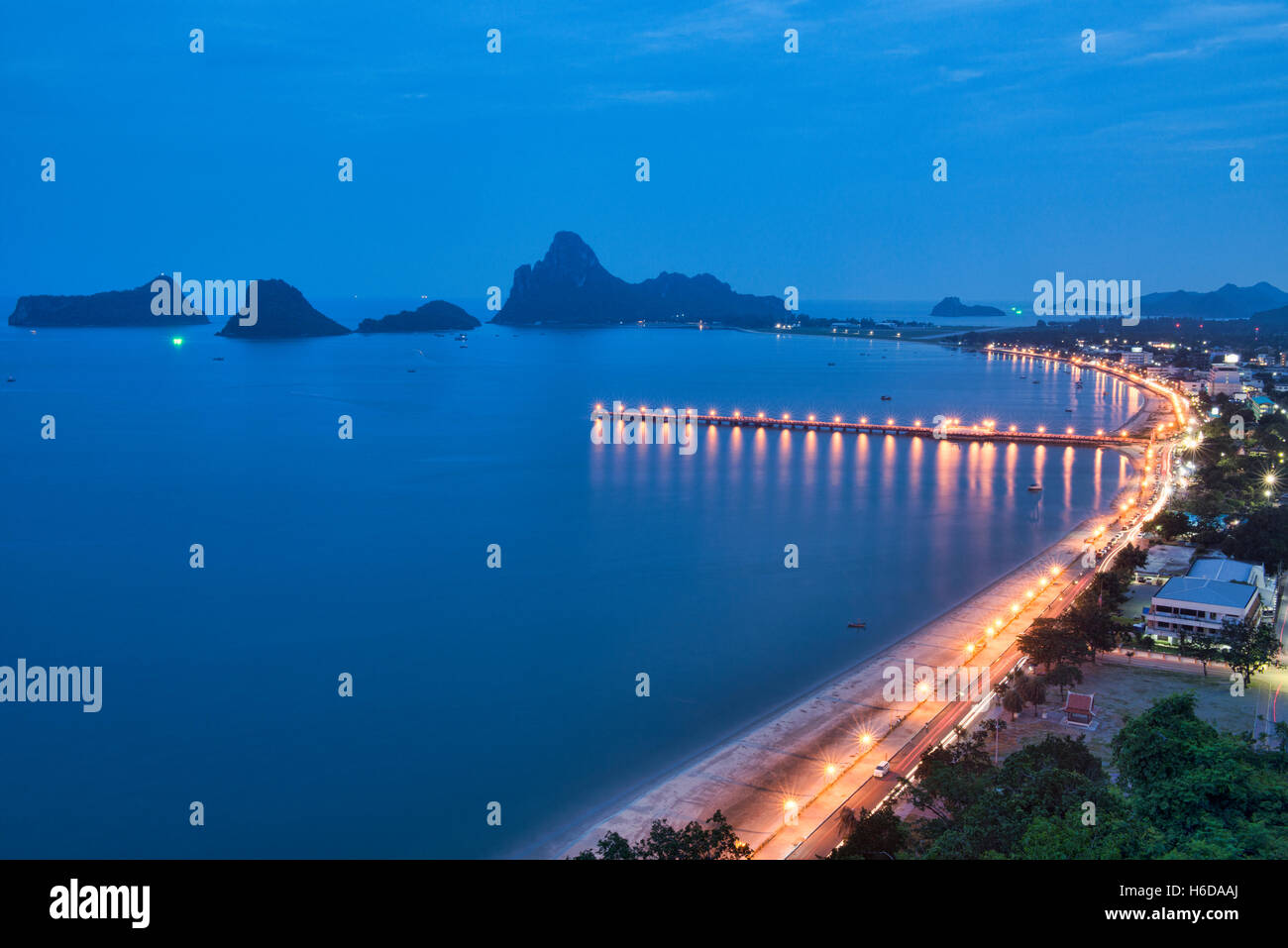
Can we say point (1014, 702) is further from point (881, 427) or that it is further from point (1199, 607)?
point (881, 427)

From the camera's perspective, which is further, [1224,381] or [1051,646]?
[1224,381]

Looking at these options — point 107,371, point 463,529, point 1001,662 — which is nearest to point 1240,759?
point 1001,662

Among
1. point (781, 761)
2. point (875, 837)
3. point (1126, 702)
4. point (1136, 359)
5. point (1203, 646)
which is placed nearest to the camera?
point (875, 837)

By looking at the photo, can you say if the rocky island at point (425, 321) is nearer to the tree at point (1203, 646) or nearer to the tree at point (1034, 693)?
the tree at point (1203, 646)

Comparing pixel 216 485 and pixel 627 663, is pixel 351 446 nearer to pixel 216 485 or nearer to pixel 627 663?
pixel 216 485

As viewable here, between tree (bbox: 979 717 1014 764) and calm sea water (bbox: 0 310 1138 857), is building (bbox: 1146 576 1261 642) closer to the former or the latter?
A: calm sea water (bbox: 0 310 1138 857)

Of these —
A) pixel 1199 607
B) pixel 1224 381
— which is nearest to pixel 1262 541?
pixel 1199 607

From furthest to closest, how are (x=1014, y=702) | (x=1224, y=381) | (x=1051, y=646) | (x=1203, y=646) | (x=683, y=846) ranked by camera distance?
(x=1224, y=381) < (x=1203, y=646) < (x=1051, y=646) < (x=1014, y=702) < (x=683, y=846)
